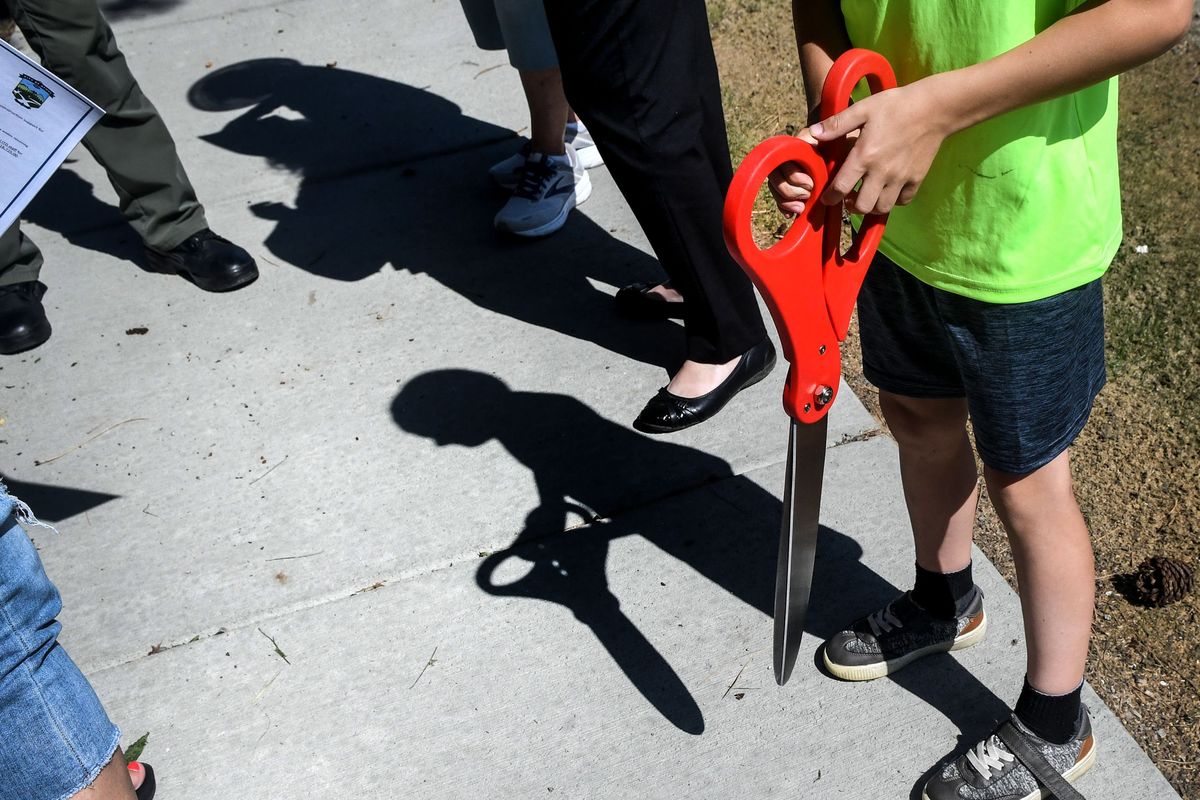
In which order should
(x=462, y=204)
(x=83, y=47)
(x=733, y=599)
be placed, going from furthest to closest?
(x=462, y=204) → (x=83, y=47) → (x=733, y=599)

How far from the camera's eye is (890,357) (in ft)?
5.91

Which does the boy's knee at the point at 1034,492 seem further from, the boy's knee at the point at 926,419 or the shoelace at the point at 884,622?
the shoelace at the point at 884,622

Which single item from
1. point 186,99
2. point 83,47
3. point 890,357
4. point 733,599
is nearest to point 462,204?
point 83,47

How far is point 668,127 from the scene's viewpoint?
258cm

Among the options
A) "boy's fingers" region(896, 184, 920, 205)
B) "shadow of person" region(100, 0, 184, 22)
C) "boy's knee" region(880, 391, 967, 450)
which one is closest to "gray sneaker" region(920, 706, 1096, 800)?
"boy's knee" region(880, 391, 967, 450)

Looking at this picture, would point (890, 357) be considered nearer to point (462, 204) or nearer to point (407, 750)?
point (407, 750)

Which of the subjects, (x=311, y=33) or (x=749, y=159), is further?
(x=311, y=33)

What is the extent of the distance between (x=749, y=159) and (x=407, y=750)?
4.70 feet

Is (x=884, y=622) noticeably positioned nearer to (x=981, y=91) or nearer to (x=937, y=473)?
(x=937, y=473)

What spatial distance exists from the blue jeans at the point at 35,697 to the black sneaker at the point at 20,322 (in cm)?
201

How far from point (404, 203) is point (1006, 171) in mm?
2709

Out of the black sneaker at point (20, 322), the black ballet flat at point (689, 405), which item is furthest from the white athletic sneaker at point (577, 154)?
the black sneaker at point (20, 322)

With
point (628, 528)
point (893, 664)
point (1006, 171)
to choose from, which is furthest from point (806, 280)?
point (628, 528)

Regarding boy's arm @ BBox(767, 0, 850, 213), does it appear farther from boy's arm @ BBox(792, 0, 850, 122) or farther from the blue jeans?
the blue jeans
